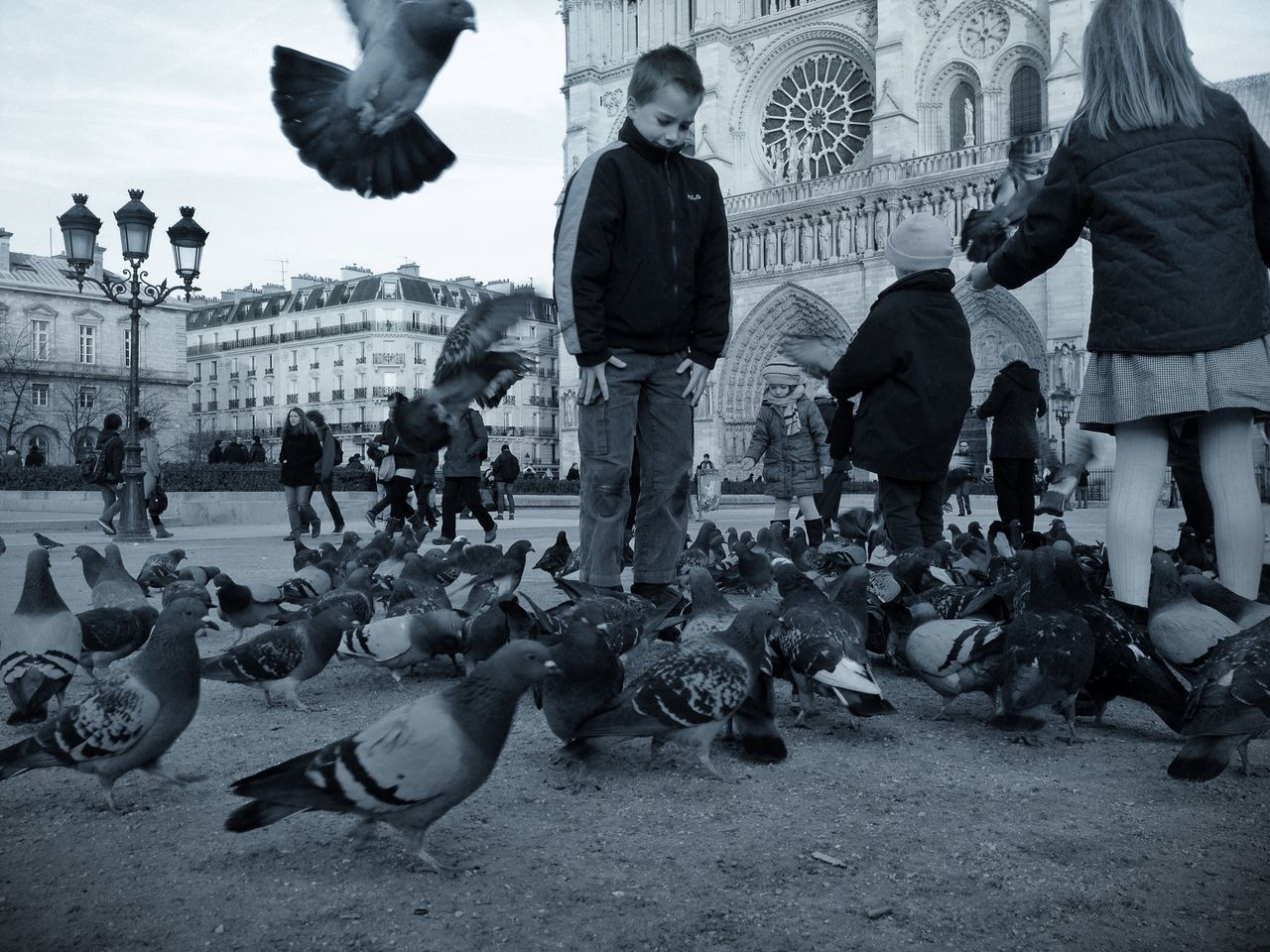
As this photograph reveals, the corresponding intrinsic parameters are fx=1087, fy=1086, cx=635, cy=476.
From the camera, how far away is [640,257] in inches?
176

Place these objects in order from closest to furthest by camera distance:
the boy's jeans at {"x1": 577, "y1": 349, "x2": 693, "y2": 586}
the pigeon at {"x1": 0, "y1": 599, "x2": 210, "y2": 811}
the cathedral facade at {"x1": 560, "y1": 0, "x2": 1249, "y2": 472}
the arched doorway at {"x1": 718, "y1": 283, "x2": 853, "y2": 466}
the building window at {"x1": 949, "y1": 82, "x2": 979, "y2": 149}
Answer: the pigeon at {"x1": 0, "y1": 599, "x2": 210, "y2": 811}
the boy's jeans at {"x1": 577, "y1": 349, "x2": 693, "y2": 586}
the cathedral facade at {"x1": 560, "y1": 0, "x2": 1249, "y2": 472}
the building window at {"x1": 949, "y1": 82, "x2": 979, "y2": 149}
the arched doorway at {"x1": 718, "y1": 283, "x2": 853, "y2": 466}

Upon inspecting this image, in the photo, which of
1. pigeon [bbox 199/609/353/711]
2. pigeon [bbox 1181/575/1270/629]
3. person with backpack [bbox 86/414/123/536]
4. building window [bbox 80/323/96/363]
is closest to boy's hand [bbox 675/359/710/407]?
pigeon [bbox 199/609/353/711]

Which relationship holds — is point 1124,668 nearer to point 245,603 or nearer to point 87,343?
point 245,603

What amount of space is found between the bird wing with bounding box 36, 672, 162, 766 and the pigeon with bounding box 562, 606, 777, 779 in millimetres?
1122

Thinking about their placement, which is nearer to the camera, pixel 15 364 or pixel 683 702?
pixel 683 702

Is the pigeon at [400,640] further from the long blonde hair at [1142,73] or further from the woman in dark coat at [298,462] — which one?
the woman in dark coat at [298,462]

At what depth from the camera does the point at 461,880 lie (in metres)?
2.31

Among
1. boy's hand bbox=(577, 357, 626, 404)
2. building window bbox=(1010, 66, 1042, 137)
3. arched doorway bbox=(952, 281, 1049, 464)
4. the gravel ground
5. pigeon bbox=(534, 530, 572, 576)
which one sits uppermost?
building window bbox=(1010, 66, 1042, 137)

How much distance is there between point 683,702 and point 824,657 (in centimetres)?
63

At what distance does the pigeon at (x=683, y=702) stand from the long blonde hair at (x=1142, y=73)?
7.90 ft

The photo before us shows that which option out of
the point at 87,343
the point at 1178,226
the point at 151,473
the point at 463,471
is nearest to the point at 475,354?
the point at 1178,226

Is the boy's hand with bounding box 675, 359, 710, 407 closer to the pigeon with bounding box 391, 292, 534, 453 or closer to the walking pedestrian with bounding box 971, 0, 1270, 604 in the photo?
the pigeon with bounding box 391, 292, 534, 453

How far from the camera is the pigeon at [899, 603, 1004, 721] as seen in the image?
3.56 m

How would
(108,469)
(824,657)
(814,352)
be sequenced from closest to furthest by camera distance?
(824,657), (814,352), (108,469)
